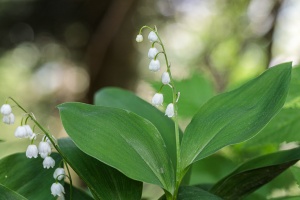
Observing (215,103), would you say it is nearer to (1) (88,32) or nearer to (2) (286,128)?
(2) (286,128)

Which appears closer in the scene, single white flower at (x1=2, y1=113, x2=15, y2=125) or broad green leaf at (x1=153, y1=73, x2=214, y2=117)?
single white flower at (x1=2, y1=113, x2=15, y2=125)

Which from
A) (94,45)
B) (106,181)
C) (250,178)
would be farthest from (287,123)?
(94,45)

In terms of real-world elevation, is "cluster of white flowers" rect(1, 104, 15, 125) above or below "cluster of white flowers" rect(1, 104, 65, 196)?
above

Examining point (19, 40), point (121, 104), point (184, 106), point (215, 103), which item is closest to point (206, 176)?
point (184, 106)

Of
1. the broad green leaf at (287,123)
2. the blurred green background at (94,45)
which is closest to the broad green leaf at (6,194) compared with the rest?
the broad green leaf at (287,123)

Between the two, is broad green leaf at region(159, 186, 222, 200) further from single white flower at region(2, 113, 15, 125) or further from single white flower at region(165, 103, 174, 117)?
single white flower at region(2, 113, 15, 125)

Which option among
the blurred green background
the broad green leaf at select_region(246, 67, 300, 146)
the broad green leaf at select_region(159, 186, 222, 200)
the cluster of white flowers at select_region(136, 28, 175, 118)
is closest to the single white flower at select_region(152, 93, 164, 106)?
the cluster of white flowers at select_region(136, 28, 175, 118)
